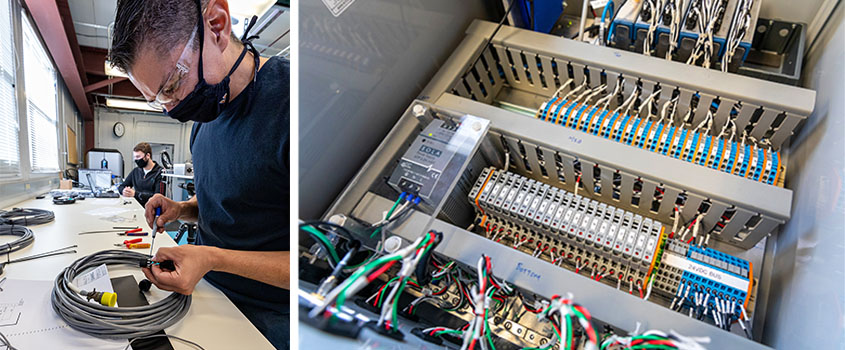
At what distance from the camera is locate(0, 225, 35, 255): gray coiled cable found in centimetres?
150

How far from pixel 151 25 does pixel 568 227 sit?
3.39 ft

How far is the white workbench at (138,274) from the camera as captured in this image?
36.6 inches

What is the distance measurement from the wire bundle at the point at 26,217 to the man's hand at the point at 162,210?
1145 mm

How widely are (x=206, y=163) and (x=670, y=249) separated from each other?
1207mm

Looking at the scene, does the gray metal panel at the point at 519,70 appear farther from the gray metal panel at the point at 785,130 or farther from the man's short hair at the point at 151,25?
the man's short hair at the point at 151,25

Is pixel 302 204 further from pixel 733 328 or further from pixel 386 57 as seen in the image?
pixel 733 328

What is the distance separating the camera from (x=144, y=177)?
13.6ft

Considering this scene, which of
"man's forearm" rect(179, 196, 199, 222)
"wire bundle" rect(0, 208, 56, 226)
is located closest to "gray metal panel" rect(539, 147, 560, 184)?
"man's forearm" rect(179, 196, 199, 222)

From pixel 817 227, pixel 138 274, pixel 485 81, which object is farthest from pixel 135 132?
pixel 817 227

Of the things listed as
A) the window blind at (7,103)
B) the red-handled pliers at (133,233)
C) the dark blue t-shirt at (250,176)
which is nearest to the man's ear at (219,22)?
the dark blue t-shirt at (250,176)

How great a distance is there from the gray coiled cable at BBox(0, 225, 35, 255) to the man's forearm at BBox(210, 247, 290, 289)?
112 centimetres

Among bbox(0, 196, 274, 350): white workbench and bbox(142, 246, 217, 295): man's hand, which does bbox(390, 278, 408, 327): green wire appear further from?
bbox(142, 246, 217, 295): man's hand

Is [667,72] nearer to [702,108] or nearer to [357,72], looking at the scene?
[702,108]

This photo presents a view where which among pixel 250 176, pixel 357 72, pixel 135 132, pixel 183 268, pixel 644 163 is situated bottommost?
pixel 135 132
